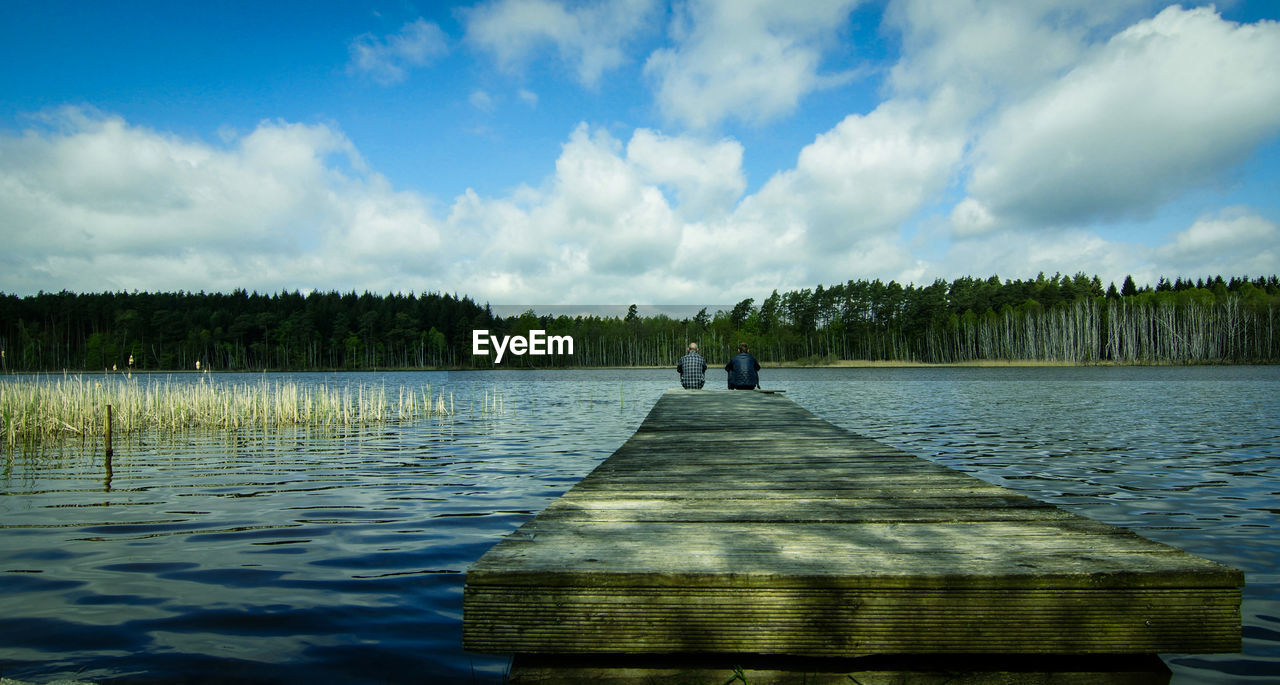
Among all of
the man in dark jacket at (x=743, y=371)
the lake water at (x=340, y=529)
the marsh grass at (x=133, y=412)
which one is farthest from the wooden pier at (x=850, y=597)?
the man in dark jacket at (x=743, y=371)

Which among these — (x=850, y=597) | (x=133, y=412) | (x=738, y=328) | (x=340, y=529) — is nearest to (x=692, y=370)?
(x=133, y=412)

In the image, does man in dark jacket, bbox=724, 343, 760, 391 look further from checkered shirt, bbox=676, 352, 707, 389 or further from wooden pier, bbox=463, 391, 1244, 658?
wooden pier, bbox=463, 391, 1244, 658

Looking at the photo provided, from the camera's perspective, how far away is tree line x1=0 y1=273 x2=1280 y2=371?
90125mm

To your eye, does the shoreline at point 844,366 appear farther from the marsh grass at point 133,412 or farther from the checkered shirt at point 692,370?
the checkered shirt at point 692,370

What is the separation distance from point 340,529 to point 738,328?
13180 centimetres

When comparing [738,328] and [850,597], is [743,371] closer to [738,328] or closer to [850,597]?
[850,597]

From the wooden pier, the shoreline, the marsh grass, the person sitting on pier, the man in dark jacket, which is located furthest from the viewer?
the shoreline

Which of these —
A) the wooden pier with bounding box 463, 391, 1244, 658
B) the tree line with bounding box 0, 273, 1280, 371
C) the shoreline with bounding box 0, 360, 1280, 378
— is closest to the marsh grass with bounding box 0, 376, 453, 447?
the wooden pier with bounding box 463, 391, 1244, 658

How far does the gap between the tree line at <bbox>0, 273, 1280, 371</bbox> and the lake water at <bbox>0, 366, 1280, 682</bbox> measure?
91369mm

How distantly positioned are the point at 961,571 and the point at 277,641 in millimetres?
3902

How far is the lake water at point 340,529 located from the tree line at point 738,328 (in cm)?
9137

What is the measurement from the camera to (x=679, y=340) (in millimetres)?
129250

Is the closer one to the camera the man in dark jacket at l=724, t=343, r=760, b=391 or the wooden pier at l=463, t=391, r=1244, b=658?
the wooden pier at l=463, t=391, r=1244, b=658

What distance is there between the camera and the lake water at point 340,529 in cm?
397
